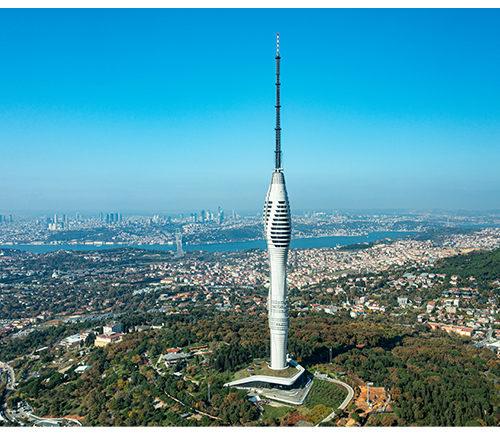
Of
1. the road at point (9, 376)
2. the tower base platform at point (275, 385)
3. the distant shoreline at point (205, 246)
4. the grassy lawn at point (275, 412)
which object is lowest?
the road at point (9, 376)

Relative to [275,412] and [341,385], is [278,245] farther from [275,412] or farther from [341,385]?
[275,412]

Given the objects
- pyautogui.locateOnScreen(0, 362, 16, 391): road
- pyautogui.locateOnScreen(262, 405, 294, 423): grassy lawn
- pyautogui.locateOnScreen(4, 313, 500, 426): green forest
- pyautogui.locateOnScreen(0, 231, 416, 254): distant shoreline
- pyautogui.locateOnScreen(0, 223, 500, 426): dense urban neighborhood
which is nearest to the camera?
pyautogui.locateOnScreen(262, 405, 294, 423): grassy lawn

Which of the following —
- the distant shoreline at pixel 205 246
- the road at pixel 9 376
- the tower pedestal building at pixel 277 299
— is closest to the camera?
the tower pedestal building at pixel 277 299

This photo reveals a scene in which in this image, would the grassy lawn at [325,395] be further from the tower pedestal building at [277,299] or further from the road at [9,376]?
the road at [9,376]

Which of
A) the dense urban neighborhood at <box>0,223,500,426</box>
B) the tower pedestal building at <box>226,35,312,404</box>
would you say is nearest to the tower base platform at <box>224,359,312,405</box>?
the tower pedestal building at <box>226,35,312,404</box>

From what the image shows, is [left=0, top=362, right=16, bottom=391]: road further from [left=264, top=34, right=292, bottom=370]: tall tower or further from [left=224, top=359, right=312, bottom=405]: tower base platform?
[left=264, top=34, right=292, bottom=370]: tall tower

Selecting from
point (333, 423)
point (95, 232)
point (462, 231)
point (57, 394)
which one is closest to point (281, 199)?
point (333, 423)

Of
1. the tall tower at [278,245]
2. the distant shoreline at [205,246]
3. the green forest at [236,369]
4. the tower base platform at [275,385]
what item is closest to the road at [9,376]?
the green forest at [236,369]
